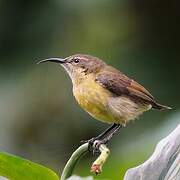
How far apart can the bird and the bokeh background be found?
5.62ft

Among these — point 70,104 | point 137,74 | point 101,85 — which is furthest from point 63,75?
point 101,85

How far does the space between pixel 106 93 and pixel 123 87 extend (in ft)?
0.37

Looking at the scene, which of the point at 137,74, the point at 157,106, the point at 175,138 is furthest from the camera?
the point at 137,74

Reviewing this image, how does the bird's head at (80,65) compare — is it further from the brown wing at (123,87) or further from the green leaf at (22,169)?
the green leaf at (22,169)

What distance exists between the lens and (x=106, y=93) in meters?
4.10

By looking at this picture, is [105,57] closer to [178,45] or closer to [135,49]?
[135,49]

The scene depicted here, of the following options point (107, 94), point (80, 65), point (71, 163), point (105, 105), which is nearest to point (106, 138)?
point (105, 105)

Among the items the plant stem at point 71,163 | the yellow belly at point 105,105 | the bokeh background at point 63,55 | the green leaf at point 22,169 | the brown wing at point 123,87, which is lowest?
the bokeh background at point 63,55

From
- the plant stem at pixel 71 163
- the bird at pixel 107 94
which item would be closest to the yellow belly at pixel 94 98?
the bird at pixel 107 94

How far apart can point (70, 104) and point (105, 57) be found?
0.53m

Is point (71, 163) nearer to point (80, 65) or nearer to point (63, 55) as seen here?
point (80, 65)

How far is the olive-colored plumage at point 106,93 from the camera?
3.93m

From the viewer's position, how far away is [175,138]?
2381 millimetres

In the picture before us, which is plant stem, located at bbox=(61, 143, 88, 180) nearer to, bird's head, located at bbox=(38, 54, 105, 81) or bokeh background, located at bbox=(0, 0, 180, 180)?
bird's head, located at bbox=(38, 54, 105, 81)
